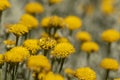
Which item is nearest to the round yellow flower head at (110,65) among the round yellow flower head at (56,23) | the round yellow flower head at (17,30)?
the round yellow flower head at (56,23)

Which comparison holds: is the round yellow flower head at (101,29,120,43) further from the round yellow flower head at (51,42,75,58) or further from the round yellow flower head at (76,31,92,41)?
the round yellow flower head at (51,42,75,58)

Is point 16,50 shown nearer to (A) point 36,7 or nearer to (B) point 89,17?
(A) point 36,7

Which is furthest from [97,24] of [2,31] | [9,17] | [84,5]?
[2,31]

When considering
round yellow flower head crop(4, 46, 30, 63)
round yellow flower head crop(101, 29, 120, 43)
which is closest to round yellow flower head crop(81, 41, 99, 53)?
round yellow flower head crop(101, 29, 120, 43)

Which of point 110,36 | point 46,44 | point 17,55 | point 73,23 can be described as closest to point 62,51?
point 46,44

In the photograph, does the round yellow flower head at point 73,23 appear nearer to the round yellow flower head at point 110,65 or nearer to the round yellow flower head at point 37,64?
the round yellow flower head at point 110,65

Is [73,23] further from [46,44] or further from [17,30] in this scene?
[46,44]
